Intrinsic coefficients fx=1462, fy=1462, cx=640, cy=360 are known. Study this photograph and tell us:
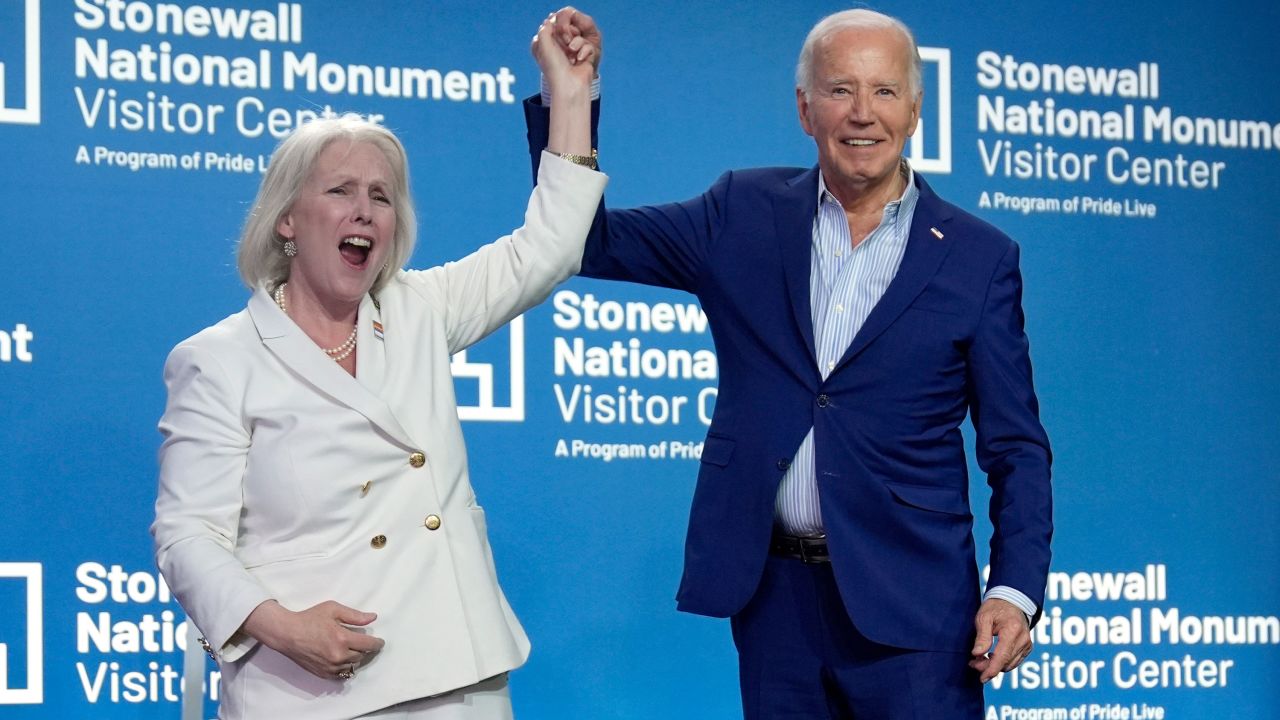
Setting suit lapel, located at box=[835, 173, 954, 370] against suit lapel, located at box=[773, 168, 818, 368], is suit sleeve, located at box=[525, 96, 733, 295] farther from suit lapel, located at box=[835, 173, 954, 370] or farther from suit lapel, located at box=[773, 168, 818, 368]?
suit lapel, located at box=[835, 173, 954, 370]

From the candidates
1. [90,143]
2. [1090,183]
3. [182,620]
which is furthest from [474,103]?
[1090,183]

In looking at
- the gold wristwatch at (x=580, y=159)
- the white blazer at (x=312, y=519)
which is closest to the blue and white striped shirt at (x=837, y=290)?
the gold wristwatch at (x=580, y=159)

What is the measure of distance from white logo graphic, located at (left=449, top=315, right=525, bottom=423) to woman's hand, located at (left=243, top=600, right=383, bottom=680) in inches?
73.8

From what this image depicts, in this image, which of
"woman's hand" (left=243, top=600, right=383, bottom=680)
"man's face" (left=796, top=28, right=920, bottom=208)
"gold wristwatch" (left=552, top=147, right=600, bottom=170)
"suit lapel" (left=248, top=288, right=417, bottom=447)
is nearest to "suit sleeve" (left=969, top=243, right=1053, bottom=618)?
"man's face" (left=796, top=28, right=920, bottom=208)

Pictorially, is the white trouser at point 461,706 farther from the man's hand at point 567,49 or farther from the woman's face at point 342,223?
the man's hand at point 567,49

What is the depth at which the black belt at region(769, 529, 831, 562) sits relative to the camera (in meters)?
2.35

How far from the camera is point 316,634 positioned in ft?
6.44

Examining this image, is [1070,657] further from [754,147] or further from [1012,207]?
[754,147]

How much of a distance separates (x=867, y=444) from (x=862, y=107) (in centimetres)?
56

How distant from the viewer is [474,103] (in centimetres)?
395

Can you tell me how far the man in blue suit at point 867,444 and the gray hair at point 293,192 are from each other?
0.30 meters

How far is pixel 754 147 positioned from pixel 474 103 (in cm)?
80

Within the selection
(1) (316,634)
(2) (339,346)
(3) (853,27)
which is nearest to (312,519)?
(1) (316,634)

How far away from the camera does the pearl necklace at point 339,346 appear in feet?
7.14
